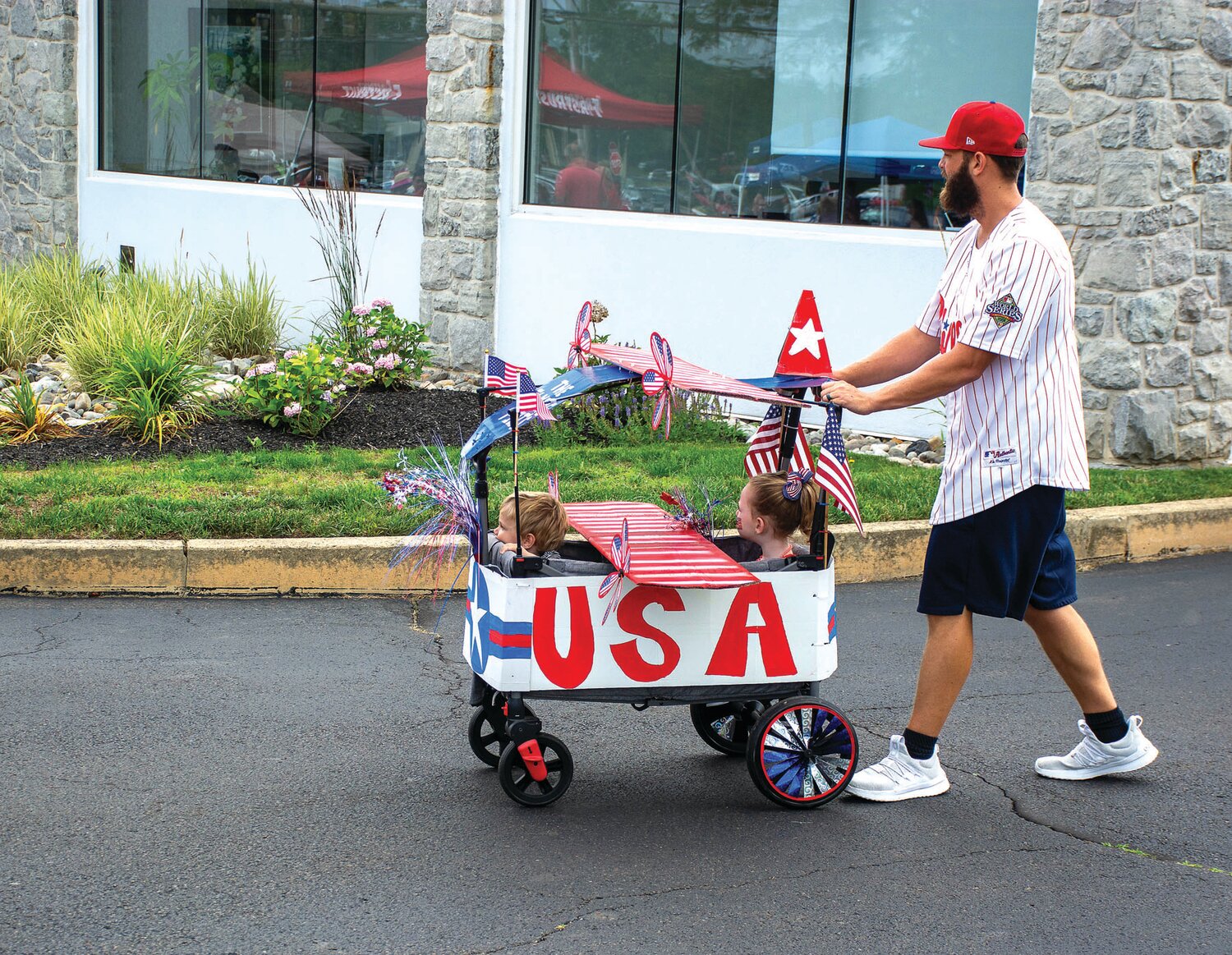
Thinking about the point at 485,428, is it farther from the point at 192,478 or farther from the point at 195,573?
the point at 192,478

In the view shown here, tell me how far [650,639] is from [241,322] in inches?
341

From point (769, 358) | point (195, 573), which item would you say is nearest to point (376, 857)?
point (195, 573)

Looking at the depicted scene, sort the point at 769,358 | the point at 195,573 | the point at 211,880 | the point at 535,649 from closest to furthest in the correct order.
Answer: the point at 211,880 → the point at 535,649 → the point at 195,573 → the point at 769,358

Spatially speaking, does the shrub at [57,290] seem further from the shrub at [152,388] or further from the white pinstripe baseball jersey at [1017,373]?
the white pinstripe baseball jersey at [1017,373]

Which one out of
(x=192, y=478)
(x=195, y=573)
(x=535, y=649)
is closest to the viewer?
(x=535, y=649)

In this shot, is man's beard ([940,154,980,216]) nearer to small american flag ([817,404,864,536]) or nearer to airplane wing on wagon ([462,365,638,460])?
small american flag ([817,404,864,536])

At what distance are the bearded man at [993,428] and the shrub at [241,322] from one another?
8.57 meters

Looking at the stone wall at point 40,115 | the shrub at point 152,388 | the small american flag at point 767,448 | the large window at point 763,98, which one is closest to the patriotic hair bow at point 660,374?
the small american flag at point 767,448

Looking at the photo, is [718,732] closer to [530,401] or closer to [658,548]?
[658,548]

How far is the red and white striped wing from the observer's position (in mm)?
3508

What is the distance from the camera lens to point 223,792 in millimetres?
3814

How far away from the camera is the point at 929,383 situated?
11.9 feet

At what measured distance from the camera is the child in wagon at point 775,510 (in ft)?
12.8

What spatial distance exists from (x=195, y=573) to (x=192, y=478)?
123 cm
